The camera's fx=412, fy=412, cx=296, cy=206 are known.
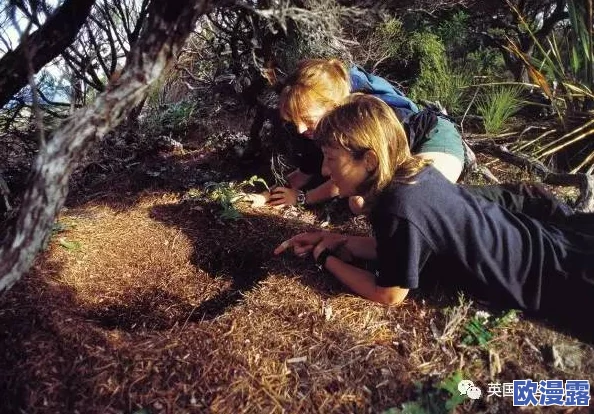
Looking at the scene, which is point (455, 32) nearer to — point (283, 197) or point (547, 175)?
→ point (547, 175)

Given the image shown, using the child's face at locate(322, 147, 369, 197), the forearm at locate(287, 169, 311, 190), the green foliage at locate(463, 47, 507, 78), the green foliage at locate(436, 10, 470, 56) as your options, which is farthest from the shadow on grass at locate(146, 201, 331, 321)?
the green foliage at locate(463, 47, 507, 78)

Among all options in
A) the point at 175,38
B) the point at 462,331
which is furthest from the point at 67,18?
the point at 462,331

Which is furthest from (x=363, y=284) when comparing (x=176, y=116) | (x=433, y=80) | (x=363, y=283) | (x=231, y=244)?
(x=176, y=116)

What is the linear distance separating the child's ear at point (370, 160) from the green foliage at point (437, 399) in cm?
99

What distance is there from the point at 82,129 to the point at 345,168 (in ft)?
3.75

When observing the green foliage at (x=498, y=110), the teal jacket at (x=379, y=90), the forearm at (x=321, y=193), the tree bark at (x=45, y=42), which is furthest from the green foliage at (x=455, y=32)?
the tree bark at (x=45, y=42)

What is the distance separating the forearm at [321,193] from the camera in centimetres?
312

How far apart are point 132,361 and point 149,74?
4.01 ft

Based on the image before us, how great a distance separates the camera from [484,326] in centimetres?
203

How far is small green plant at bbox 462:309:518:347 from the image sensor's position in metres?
1.98

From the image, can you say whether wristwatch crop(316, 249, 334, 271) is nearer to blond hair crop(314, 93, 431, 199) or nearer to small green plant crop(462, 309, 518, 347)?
blond hair crop(314, 93, 431, 199)

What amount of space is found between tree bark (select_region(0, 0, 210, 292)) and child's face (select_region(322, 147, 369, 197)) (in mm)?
862

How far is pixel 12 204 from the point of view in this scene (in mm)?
2717

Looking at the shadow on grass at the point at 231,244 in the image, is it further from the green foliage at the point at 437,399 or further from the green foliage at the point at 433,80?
the green foliage at the point at 433,80
